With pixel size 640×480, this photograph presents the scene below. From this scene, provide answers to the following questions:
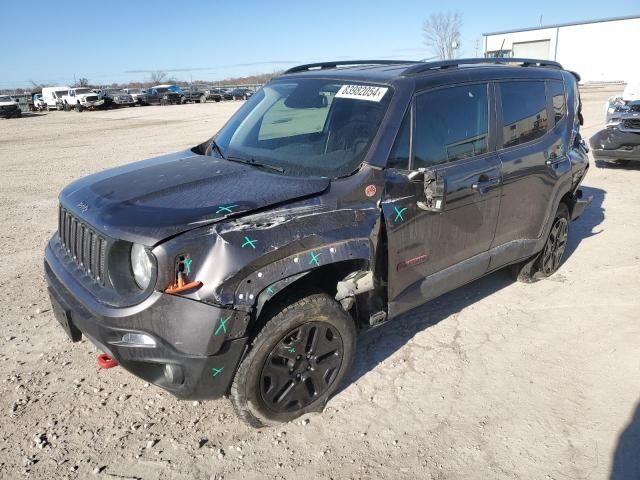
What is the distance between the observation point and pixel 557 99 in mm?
4660

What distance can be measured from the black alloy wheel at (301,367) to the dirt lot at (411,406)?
18 centimetres

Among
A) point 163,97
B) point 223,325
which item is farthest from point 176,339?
point 163,97

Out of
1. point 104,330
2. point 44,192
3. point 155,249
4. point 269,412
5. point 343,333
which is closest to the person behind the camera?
point 155,249

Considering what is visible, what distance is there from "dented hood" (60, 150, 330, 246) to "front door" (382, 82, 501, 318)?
60 cm

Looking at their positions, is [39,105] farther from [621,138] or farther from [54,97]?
[621,138]

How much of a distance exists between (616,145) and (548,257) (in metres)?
5.58

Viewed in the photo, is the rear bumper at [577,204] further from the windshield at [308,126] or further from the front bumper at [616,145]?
the front bumper at [616,145]

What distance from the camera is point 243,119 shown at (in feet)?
13.4

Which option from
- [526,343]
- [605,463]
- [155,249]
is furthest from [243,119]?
[605,463]

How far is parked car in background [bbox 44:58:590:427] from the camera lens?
2.48m

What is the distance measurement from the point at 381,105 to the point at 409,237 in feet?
2.87

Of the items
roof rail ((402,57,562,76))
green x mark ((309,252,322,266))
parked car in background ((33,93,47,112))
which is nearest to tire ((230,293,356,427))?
green x mark ((309,252,322,266))

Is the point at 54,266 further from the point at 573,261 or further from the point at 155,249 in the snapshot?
the point at 573,261

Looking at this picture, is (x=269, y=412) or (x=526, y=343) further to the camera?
(x=526, y=343)
